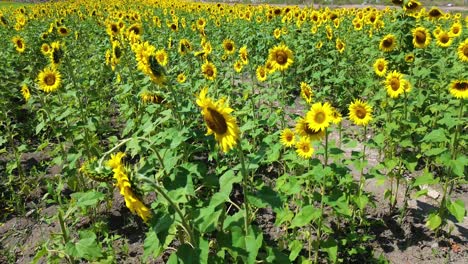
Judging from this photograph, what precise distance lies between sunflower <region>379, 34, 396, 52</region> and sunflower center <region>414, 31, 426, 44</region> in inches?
22.1

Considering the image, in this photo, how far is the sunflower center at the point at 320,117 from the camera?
2926mm

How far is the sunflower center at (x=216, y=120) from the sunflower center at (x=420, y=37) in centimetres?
400

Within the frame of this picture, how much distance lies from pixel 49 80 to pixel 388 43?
454cm

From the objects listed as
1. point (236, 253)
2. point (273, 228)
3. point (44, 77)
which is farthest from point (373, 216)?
point (44, 77)

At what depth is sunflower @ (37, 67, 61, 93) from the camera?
4422 mm

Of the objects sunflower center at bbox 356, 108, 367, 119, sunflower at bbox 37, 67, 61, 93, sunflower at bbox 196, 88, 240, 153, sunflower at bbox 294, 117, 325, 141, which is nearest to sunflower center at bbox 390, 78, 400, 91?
sunflower center at bbox 356, 108, 367, 119

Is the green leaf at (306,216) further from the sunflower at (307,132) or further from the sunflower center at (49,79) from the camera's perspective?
the sunflower center at (49,79)

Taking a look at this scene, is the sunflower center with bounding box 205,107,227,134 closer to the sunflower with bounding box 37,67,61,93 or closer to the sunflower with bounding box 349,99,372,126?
the sunflower with bounding box 349,99,372,126

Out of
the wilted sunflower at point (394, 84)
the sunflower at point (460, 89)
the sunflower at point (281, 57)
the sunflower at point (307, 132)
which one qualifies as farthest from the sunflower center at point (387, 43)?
the sunflower at point (307, 132)

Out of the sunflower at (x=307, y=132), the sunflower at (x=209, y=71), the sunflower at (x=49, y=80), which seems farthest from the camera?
the sunflower at (x=209, y=71)

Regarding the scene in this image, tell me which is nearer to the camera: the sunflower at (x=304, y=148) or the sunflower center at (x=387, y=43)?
the sunflower at (x=304, y=148)

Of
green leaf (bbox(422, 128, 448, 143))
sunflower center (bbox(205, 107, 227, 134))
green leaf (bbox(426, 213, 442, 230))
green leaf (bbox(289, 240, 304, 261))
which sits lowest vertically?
green leaf (bbox(426, 213, 442, 230))

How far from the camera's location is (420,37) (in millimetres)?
5117

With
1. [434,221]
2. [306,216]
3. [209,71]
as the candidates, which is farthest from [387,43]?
[306,216]
